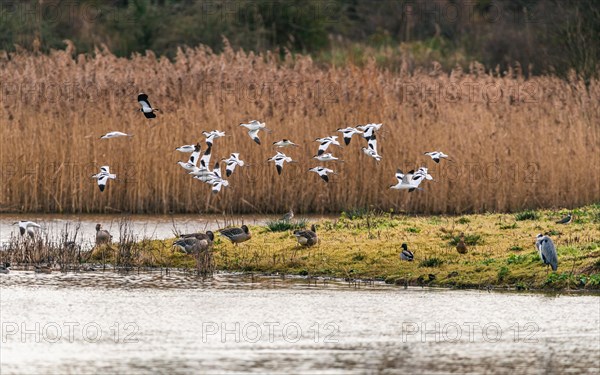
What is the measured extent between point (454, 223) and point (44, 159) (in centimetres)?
765

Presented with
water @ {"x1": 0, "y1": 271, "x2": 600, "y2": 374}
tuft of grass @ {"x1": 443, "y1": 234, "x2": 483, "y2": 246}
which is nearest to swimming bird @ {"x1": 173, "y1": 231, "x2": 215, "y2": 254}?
water @ {"x1": 0, "y1": 271, "x2": 600, "y2": 374}

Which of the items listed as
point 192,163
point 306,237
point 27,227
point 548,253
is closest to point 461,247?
point 548,253

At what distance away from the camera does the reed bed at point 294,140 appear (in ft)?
74.8

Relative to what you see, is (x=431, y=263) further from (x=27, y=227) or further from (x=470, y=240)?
(x=27, y=227)

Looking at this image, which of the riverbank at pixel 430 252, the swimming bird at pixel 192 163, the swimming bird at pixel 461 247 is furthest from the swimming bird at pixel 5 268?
the swimming bird at pixel 461 247

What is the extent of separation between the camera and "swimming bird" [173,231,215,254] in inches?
660

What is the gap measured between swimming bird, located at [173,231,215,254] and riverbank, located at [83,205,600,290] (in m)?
0.27

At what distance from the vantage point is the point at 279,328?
512 inches

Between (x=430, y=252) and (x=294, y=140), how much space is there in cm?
→ 725

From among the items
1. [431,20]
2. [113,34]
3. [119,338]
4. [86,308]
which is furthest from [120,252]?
[431,20]

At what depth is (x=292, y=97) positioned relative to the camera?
80.1 feet

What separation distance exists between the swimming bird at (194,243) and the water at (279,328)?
744mm

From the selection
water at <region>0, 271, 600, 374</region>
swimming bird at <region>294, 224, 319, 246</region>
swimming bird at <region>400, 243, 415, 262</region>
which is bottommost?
water at <region>0, 271, 600, 374</region>

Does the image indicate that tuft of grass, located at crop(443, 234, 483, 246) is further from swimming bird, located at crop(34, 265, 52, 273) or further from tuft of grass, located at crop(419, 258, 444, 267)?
swimming bird, located at crop(34, 265, 52, 273)
